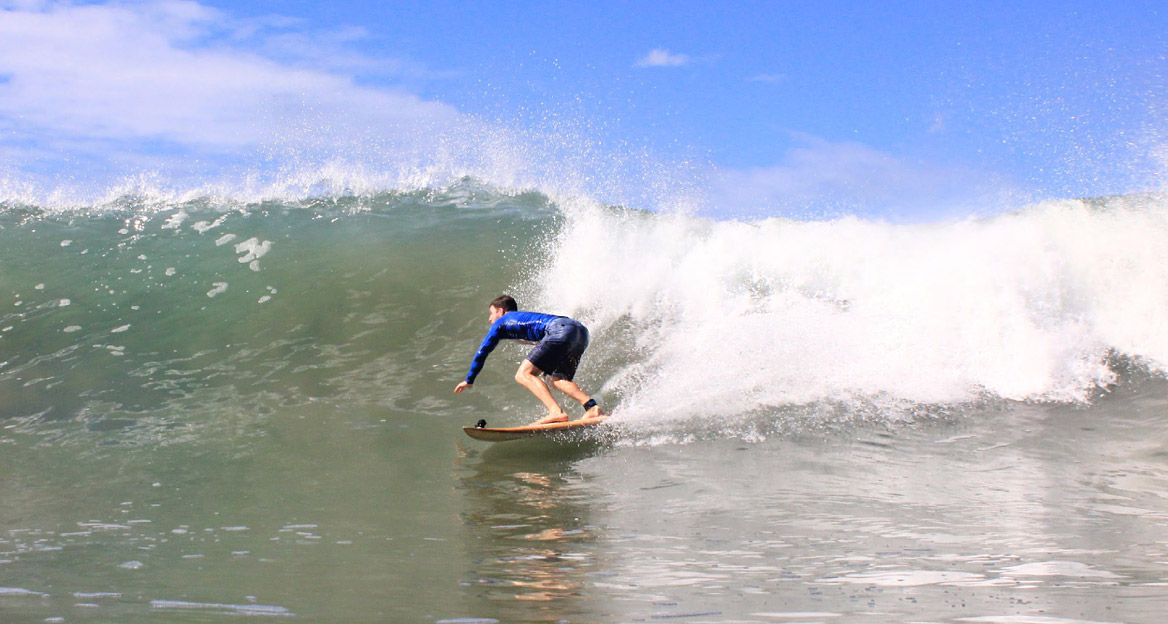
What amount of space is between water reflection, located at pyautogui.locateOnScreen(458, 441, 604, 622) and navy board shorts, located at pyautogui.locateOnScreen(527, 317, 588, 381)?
2.52 feet

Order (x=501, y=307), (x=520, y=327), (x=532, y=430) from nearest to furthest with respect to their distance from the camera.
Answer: (x=532, y=430), (x=520, y=327), (x=501, y=307)

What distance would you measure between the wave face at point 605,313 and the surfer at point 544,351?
549 mm

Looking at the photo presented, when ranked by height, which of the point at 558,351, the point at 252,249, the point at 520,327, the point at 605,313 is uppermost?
the point at 252,249

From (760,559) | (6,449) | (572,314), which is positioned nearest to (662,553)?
(760,559)

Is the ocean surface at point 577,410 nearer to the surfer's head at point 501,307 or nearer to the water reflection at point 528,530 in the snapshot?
the water reflection at point 528,530

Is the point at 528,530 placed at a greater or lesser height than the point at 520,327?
lesser

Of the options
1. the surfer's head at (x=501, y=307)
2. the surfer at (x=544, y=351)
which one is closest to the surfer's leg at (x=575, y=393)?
the surfer at (x=544, y=351)

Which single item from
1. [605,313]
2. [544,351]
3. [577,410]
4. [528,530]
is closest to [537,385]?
[544,351]

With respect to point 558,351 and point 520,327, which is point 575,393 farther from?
point 520,327

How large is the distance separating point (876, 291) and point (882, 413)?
3.18 meters

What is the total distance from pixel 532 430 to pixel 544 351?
0.78 m

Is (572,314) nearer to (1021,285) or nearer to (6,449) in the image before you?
(1021,285)

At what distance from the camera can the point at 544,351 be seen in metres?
7.39

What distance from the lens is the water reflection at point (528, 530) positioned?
125 inches
